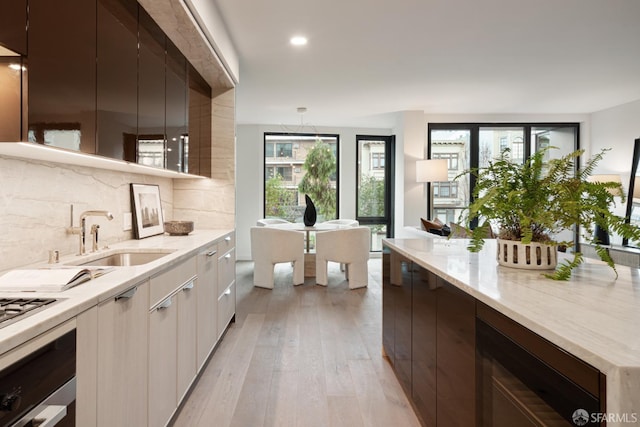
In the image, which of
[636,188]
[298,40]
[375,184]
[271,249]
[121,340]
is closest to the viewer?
[121,340]

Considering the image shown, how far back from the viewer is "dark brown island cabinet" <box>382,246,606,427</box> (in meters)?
0.73

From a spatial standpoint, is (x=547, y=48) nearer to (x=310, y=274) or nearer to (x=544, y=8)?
(x=544, y=8)

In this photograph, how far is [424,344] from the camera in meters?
1.65

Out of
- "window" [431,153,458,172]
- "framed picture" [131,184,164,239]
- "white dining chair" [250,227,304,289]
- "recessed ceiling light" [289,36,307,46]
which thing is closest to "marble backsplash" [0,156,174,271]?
"framed picture" [131,184,164,239]

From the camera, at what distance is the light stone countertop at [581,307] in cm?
60

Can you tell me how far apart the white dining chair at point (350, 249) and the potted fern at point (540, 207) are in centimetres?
315

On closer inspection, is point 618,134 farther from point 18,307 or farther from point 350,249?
point 18,307

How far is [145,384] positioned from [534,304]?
4.82 feet

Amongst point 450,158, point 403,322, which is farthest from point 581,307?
Answer: point 450,158

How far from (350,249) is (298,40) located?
8.46ft

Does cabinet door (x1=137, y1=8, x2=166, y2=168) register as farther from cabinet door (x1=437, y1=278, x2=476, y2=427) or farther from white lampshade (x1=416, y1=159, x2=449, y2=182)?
white lampshade (x1=416, y1=159, x2=449, y2=182)

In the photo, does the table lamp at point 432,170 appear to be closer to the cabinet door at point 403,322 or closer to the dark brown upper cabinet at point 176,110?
the cabinet door at point 403,322

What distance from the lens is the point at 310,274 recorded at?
17.8 feet

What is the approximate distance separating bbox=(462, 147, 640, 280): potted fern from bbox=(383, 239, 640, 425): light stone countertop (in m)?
0.08
